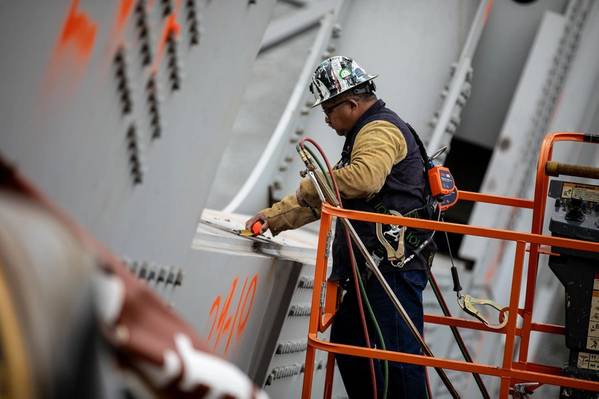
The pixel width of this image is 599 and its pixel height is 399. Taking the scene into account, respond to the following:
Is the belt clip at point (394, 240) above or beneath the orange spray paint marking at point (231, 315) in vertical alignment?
above

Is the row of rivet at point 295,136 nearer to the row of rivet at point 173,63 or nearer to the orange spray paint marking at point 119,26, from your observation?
the row of rivet at point 173,63

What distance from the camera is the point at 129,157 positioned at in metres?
3.37

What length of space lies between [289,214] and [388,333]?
72 centimetres

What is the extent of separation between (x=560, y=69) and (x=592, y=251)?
170 inches

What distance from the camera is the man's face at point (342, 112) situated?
206 inches

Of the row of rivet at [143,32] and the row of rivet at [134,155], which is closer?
the row of rivet at [143,32]

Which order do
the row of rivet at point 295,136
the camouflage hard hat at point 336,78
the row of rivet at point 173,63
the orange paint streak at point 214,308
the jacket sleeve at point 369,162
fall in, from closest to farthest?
the row of rivet at point 173,63 → the orange paint streak at point 214,308 → the jacket sleeve at point 369,162 → the camouflage hard hat at point 336,78 → the row of rivet at point 295,136

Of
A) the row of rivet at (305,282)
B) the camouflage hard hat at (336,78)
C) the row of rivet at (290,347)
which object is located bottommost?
the row of rivet at (290,347)

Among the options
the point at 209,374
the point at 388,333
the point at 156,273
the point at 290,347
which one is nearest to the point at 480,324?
the point at 388,333

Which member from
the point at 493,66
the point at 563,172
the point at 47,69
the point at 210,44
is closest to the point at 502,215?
the point at 493,66

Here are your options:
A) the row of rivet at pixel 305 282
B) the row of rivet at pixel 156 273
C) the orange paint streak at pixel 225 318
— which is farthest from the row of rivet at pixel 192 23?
the row of rivet at pixel 305 282

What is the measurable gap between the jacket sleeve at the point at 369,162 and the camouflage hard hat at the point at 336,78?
0.23 meters

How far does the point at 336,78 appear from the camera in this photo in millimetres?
5199

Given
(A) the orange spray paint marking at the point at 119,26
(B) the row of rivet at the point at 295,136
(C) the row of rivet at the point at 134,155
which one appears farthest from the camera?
(B) the row of rivet at the point at 295,136
